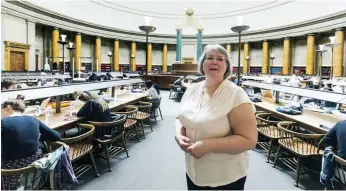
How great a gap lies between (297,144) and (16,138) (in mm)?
3099

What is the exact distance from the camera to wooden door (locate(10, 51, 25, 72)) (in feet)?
42.9

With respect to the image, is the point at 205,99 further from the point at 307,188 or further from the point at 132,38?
the point at 132,38

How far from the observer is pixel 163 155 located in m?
3.91

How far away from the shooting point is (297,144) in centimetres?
293

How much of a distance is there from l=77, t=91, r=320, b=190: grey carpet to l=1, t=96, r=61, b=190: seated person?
0.82m

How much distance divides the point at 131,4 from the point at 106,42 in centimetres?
425

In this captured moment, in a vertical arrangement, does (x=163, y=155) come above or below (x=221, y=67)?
below

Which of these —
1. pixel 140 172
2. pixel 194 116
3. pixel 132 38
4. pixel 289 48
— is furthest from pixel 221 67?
pixel 132 38

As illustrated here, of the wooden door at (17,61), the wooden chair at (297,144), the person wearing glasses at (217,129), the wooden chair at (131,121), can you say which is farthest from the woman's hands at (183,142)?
the wooden door at (17,61)

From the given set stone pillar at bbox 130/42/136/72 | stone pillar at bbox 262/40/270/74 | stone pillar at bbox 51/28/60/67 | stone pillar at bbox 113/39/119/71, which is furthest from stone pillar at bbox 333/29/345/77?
stone pillar at bbox 51/28/60/67

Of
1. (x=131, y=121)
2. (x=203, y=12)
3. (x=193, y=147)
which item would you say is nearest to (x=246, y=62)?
(x=203, y=12)

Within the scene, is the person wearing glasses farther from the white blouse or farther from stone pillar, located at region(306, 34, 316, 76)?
stone pillar, located at region(306, 34, 316, 76)

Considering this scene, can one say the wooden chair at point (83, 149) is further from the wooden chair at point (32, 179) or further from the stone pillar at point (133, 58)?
the stone pillar at point (133, 58)

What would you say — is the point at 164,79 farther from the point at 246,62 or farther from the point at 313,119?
the point at 313,119
